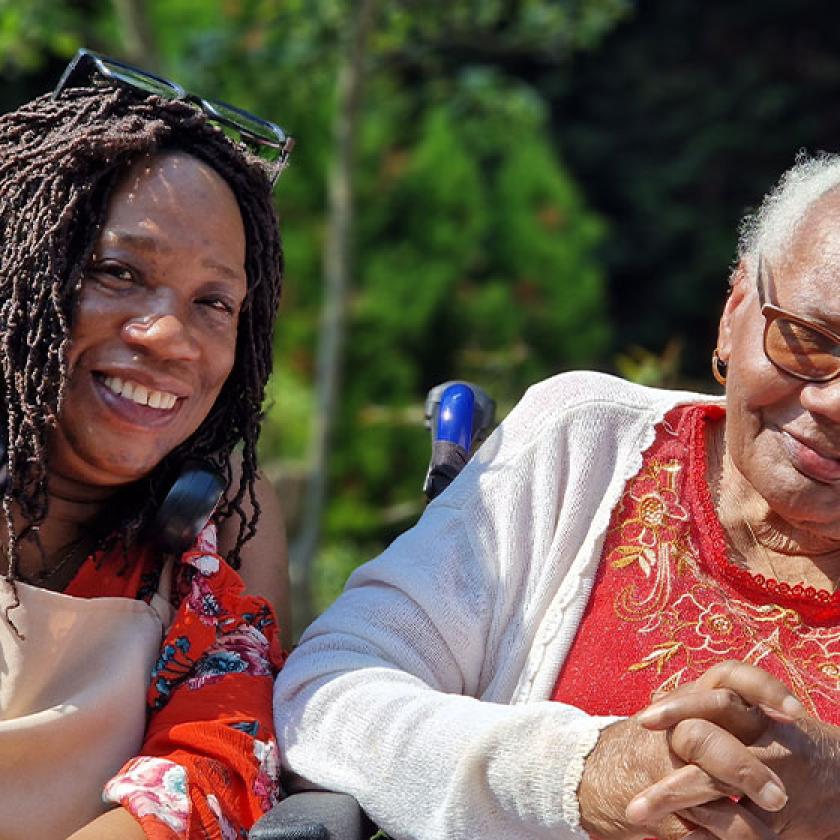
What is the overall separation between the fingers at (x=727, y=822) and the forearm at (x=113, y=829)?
2.70 feet

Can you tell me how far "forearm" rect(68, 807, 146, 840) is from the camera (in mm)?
2055

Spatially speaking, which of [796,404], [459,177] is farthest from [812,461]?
[459,177]

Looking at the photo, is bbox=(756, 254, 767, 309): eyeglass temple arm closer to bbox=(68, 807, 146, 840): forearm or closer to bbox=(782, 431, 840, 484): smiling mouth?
bbox=(782, 431, 840, 484): smiling mouth

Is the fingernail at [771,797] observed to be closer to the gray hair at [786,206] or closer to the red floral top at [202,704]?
the red floral top at [202,704]

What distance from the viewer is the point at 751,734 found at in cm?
191

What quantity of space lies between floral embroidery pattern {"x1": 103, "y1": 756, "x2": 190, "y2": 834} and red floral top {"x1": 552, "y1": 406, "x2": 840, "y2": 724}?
2.21 ft

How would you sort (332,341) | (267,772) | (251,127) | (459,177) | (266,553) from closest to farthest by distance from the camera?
(267,772)
(251,127)
(266,553)
(332,341)
(459,177)

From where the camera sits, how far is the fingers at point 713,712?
6.21 feet

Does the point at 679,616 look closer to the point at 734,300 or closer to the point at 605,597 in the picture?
the point at 605,597

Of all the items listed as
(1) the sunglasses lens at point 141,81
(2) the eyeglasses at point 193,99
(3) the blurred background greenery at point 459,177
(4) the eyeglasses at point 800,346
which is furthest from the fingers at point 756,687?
(3) the blurred background greenery at point 459,177

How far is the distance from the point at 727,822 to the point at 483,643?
0.64 meters

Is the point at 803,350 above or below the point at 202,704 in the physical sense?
above

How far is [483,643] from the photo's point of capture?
2430 mm

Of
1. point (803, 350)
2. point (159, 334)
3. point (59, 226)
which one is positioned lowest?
point (159, 334)
